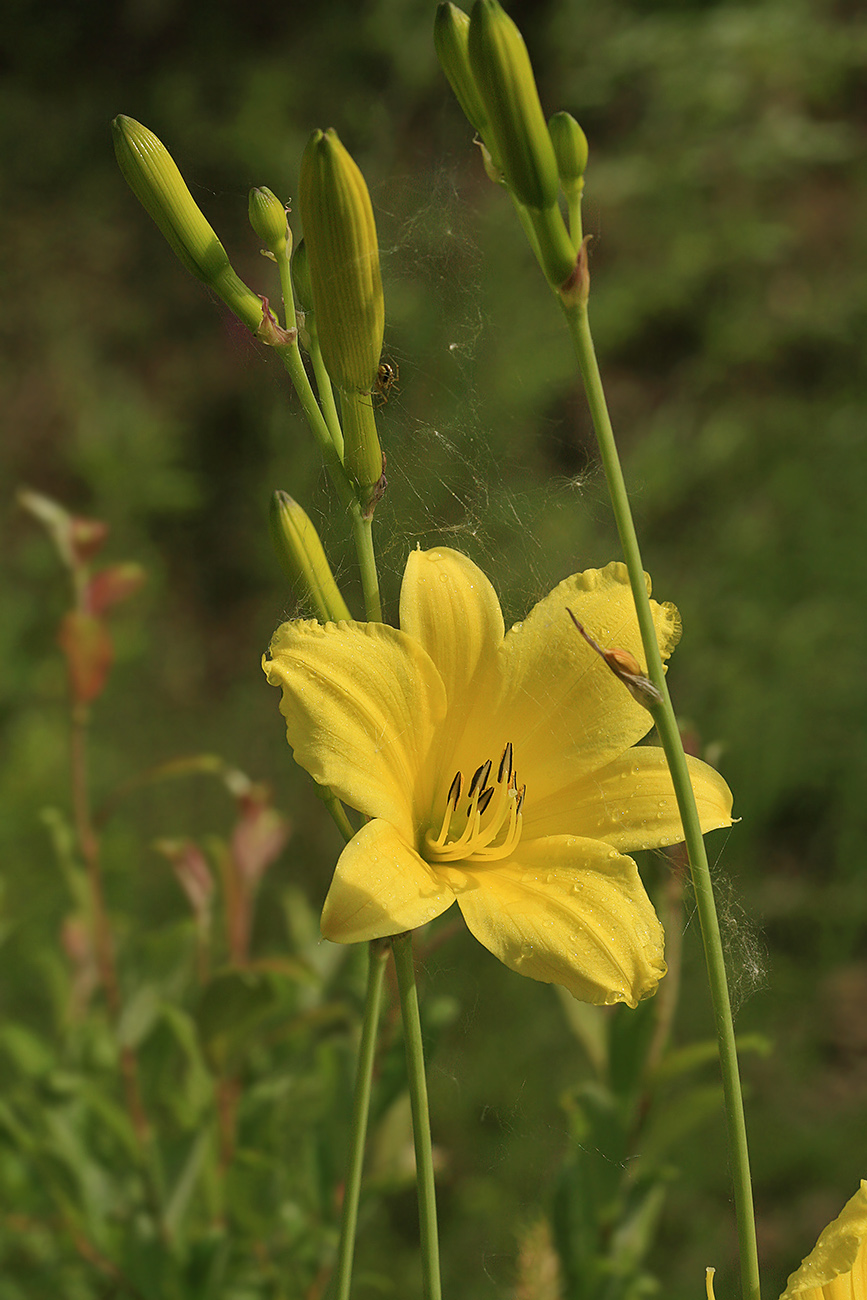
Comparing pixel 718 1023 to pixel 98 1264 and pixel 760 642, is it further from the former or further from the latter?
Answer: pixel 760 642

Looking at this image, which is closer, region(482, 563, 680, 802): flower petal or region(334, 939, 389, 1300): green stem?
region(334, 939, 389, 1300): green stem

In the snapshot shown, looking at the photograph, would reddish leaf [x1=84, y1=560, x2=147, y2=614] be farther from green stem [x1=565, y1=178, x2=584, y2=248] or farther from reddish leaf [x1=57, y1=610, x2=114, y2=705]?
green stem [x1=565, y1=178, x2=584, y2=248]

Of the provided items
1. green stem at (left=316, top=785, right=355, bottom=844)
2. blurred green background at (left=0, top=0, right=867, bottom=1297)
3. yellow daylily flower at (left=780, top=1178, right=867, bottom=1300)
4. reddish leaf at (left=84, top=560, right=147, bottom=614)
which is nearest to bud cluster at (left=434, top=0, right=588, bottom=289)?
green stem at (left=316, top=785, right=355, bottom=844)

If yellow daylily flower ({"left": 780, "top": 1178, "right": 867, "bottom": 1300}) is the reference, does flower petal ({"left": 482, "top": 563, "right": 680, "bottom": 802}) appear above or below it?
above

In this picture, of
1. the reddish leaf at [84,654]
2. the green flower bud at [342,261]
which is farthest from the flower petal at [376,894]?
the reddish leaf at [84,654]

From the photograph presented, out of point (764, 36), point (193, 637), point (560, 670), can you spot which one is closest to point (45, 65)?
point (193, 637)

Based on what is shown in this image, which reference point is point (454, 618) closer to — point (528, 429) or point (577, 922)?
point (577, 922)

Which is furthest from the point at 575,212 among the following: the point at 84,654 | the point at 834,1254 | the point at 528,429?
the point at 528,429

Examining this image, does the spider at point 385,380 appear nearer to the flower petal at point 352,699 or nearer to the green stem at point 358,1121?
the flower petal at point 352,699
